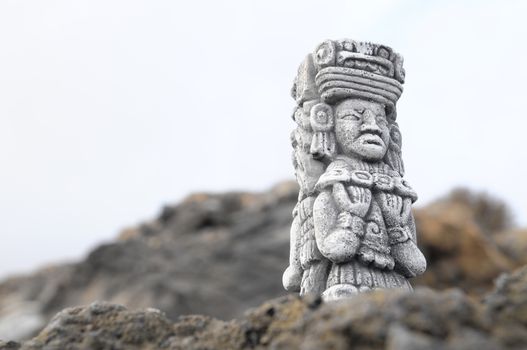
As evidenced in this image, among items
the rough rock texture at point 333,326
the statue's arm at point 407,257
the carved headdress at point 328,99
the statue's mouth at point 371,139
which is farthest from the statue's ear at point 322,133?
the rough rock texture at point 333,326

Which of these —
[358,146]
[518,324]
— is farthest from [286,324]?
[358,146]

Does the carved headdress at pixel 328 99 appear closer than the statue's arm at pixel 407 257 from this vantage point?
No

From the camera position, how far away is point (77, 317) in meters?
5.78

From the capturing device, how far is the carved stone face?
24.6ft

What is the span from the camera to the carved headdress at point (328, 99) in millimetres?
7578

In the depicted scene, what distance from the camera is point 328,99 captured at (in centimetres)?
767

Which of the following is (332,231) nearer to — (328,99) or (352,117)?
(352,117)

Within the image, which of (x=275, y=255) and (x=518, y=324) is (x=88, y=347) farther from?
(x=275, y=255)

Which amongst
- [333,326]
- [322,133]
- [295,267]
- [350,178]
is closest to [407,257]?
[350,178]

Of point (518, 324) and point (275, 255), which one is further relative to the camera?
point (275, 255)

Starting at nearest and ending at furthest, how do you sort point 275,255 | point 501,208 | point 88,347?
point 88,347
point 275,255
point 501,208

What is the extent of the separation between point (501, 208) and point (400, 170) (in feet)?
92.4

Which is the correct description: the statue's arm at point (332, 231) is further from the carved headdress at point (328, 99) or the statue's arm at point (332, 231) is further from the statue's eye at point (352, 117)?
the statue's eye at point (352, 117)

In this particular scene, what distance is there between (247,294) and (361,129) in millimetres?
12598
